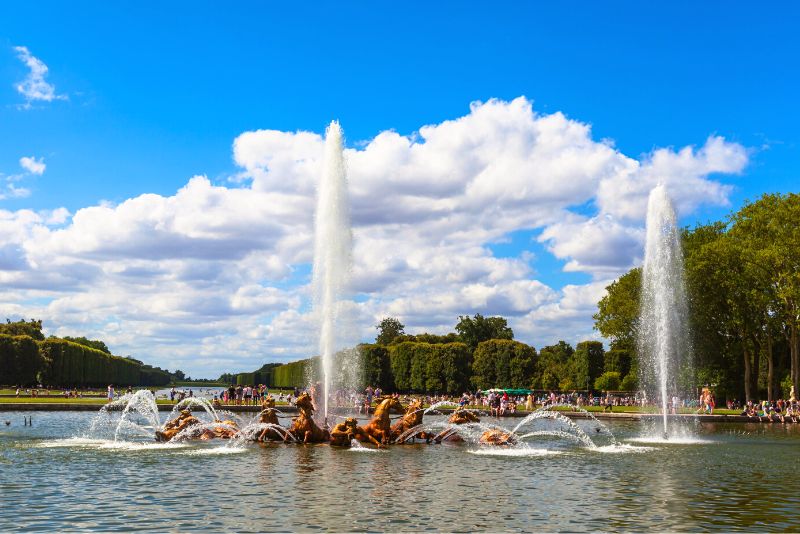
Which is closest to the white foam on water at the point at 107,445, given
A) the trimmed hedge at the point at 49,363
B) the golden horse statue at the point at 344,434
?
A: the golden horse statue at the point at 344,434

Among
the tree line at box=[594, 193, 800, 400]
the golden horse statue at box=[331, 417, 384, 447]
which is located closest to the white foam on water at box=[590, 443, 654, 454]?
the golden horse statue at box=[331, 417, 384, 447]

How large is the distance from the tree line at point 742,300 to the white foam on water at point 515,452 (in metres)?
38.2

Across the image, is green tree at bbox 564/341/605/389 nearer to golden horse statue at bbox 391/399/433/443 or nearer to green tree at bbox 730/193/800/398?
green tree at bbox 730/193/800/398

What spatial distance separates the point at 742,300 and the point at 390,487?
56.3 meters

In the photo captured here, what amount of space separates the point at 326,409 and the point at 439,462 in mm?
11536

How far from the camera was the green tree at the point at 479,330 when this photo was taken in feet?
518

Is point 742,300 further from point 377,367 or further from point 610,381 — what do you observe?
point 377,367

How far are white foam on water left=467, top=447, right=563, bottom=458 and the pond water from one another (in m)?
0.08

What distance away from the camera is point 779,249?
62.5 metres

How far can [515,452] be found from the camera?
3064 centimetres

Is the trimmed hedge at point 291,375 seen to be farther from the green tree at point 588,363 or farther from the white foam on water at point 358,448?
the white foam on water at point 358,448

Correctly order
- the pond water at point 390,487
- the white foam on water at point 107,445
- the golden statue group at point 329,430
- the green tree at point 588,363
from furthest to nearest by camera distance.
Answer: the green tree at point 588,363 → the golden statue group at point 329,430 → the white foam on water at point 107,445 → the pond water at point 390,487

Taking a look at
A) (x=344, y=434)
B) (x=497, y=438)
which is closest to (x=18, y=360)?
(x=344, y=434)

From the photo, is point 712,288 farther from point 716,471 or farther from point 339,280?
point 716,471
